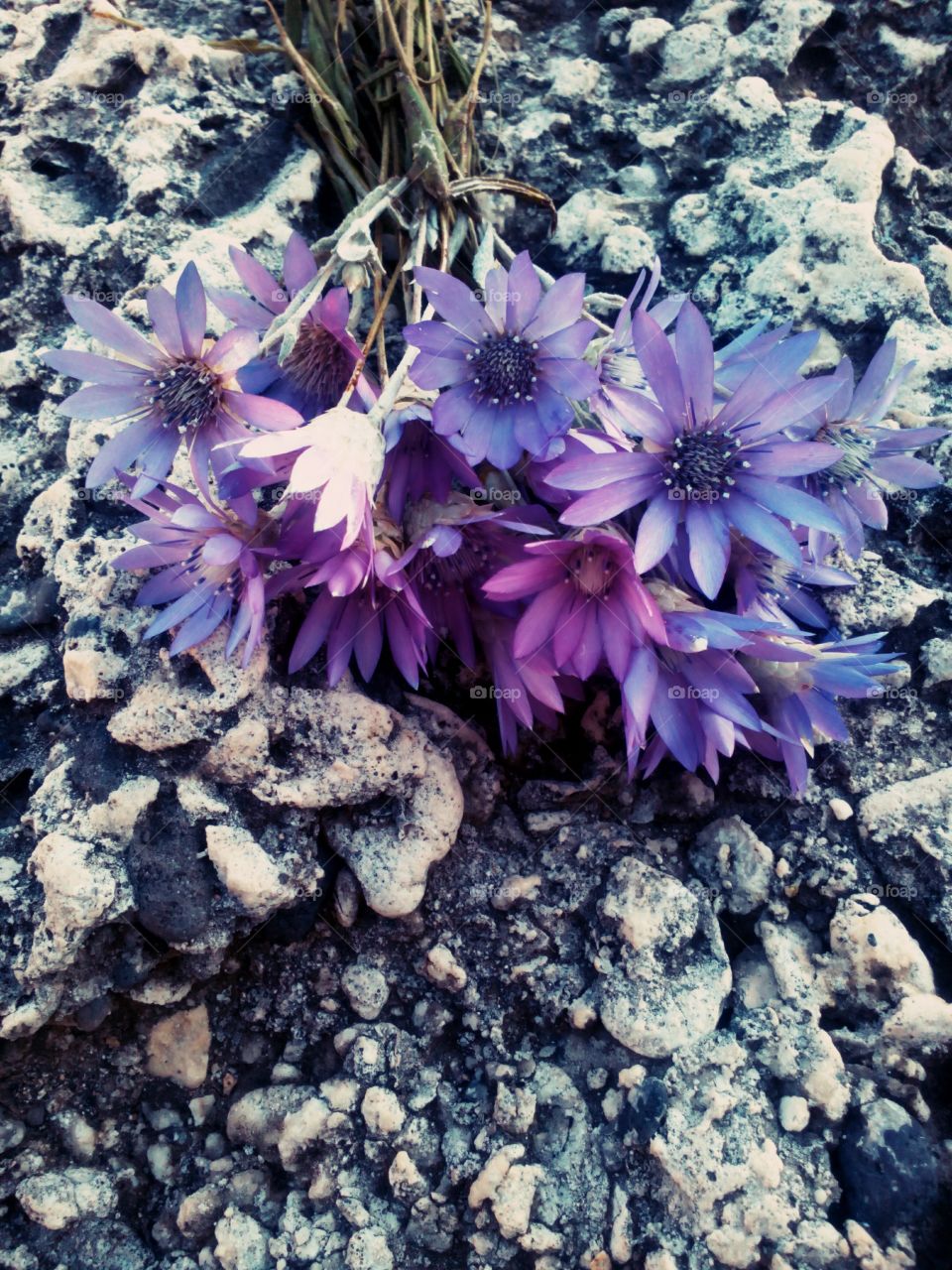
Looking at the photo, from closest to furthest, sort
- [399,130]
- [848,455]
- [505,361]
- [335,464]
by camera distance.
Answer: [335,464] < [505,361] < [848,455] < [399,130]

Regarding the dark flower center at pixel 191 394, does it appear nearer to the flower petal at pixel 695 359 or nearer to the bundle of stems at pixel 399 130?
the bundle of stems at pixel 399 130

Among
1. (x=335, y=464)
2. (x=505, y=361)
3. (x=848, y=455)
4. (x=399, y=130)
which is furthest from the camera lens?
(x=399, y=130)

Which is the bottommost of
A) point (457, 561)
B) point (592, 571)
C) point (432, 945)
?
point (432, 945)

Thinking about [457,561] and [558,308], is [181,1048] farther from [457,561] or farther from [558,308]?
[558,308]

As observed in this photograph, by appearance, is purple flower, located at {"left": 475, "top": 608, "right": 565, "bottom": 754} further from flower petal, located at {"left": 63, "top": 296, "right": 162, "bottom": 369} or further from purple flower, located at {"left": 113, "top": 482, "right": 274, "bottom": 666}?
flower petal, located at {"left": 63, "top": 296, "right": 162, "bottom": 369}

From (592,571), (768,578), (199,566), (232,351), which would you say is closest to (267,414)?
(232,351)

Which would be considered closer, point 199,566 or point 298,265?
point 199,566
